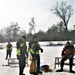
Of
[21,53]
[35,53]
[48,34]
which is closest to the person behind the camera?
[21,53]

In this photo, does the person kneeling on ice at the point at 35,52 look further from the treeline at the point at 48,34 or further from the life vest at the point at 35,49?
the treeline at the point at 48,34

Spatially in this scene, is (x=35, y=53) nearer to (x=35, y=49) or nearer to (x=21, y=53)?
(x=35, y=49)

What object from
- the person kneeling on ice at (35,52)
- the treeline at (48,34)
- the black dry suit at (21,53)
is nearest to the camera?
the black dry suit at (21,53)

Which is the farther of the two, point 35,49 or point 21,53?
point 35,49

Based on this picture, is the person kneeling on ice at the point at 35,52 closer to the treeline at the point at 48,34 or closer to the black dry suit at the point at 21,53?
the black dry suit at the point at 21,53

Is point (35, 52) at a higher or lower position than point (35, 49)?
lower

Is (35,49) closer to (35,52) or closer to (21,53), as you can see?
(35,52)

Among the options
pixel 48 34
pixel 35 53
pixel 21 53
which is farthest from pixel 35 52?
pixel 48 34

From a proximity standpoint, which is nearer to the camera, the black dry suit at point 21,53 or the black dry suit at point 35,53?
the black dry suit at point 21,53

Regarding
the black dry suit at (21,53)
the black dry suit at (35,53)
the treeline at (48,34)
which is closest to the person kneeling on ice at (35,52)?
the black dry suit at (35,53)

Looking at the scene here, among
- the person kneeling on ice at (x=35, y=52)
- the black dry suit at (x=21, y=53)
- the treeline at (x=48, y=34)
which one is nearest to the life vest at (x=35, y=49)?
the person kneeling on ice at (x=35, y=52)

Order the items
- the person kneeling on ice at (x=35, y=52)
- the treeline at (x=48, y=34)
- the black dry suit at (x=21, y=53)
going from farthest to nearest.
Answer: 1. the treeline at (x=48, y=34)
2. the person kneeling on ice at (x=35, y=52)
3. the black dry suit at (x=21, y=53)

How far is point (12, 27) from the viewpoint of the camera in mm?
76750

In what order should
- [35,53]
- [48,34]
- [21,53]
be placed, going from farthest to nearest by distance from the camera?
[48,34], [35,53], [21,53]
